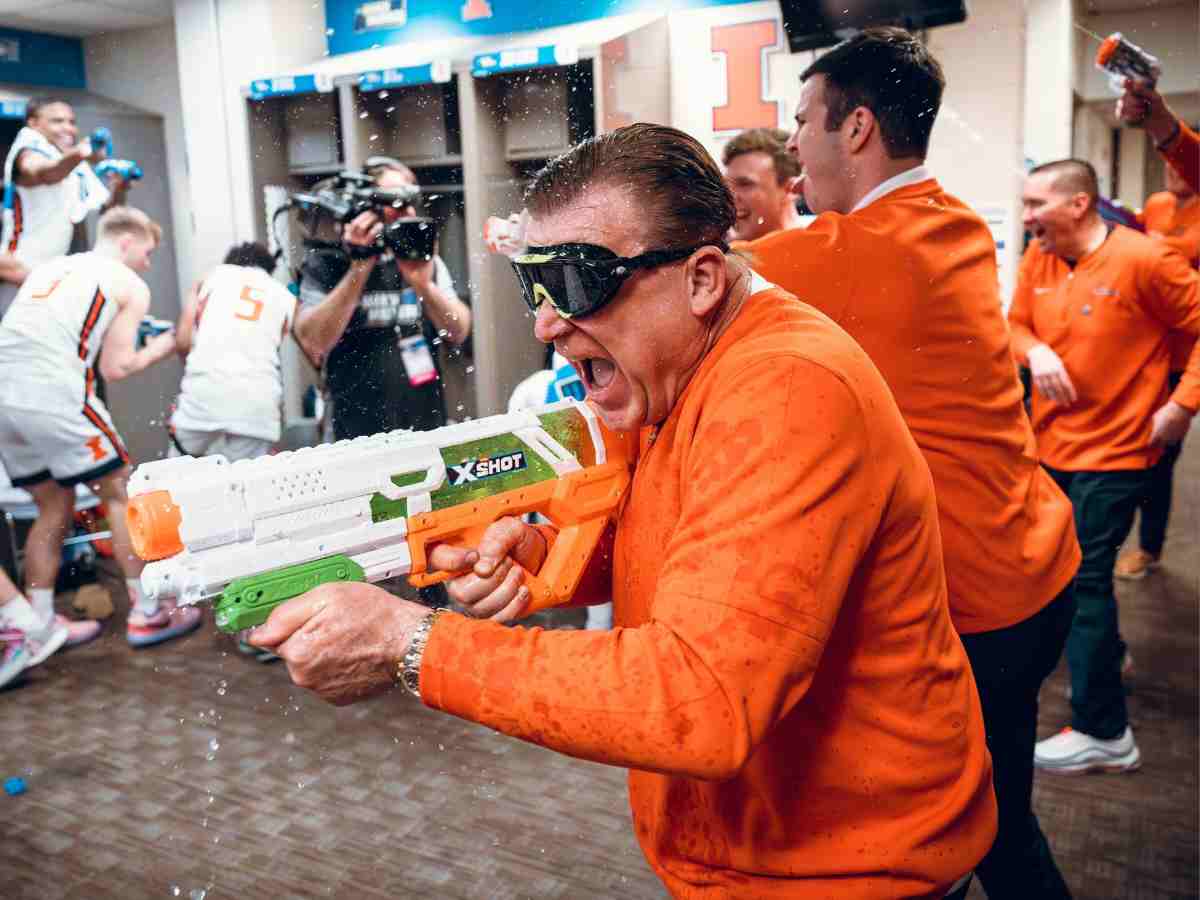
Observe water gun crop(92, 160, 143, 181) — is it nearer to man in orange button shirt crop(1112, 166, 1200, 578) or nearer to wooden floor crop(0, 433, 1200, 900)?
wooden floor crop(0, 433, 1200, 900)

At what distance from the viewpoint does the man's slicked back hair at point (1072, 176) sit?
8.15ft

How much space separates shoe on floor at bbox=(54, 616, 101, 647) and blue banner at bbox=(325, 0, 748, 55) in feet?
6.99

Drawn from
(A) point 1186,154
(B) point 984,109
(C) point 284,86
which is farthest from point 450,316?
(A) point 1186,154

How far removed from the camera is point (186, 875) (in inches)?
76.3

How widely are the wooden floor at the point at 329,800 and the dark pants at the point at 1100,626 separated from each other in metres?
0.15

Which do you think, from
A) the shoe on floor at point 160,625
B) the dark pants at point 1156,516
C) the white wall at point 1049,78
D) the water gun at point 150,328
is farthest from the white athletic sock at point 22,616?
the dark pants at point 1156,516

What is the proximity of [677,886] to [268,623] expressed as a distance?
0.47 metres

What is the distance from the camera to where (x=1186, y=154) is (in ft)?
8.27

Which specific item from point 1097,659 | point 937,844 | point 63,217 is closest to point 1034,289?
point 1097,659

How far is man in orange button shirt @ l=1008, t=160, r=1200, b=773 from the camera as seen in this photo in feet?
7.49

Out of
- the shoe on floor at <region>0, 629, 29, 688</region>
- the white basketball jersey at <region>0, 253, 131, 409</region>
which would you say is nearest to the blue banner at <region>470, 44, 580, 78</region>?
the white basketball jersey at <region>0, 253, 131, 409</region>

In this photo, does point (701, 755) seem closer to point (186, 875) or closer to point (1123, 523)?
point (186, 875)

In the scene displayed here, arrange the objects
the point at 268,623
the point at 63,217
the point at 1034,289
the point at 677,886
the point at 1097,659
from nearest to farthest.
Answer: the point at 268,623
the point at 677,886
the point at 63,217
the point at 1097,659
the point at 1034,289

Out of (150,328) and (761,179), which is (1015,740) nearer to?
(761,179)
